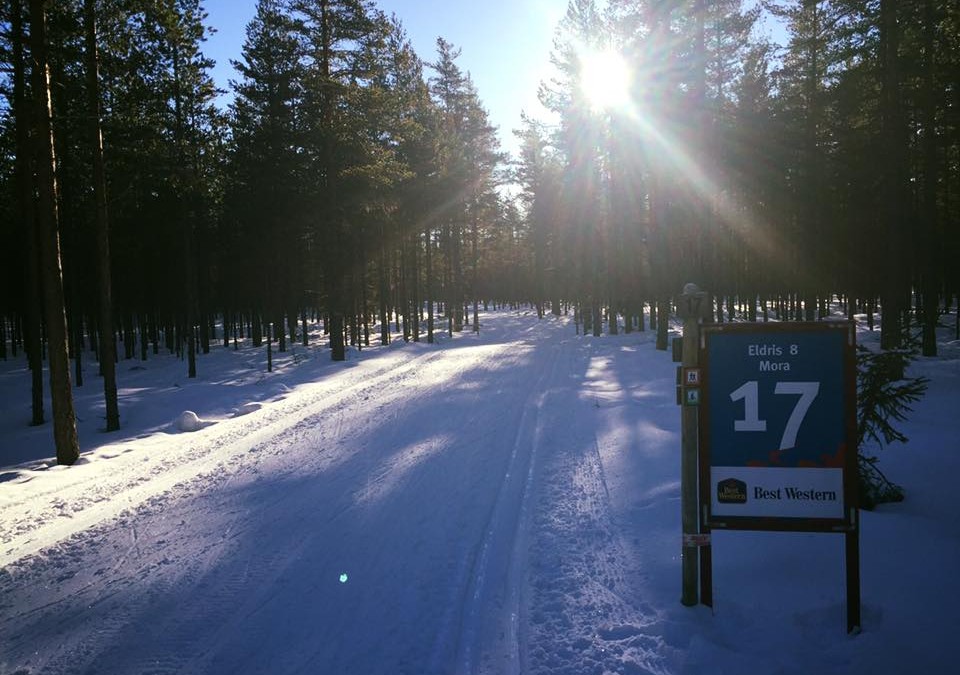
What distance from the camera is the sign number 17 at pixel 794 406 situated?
377 cm

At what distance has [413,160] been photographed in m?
30.5

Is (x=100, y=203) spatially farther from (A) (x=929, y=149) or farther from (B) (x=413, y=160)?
(A) (x=929, y=149)

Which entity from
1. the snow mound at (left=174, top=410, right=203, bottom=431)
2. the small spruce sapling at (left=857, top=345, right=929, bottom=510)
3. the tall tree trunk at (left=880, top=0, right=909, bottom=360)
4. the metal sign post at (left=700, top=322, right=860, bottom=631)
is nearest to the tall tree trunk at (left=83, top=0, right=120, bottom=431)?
the snow mound at (left=174, top=410, right=203, bottom=431)

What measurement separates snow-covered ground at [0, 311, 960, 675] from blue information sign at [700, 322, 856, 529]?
0.87 metres

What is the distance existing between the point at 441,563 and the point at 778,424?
314 cm

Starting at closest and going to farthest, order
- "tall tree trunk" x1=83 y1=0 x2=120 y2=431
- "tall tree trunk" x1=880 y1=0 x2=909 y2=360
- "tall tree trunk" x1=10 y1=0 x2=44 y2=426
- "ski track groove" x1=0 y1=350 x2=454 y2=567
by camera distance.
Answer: "ski track groove" x1=0 y1=350 x2=454 y2=567 < "tall tree trunk" x1=83 y1=0 x2=120 y2=431 < "tall tree trunk" x1=10 y1=0 x2=44 y2=426 < "tall tree trunk" x1=880 y1=0 x2=909 y2=360

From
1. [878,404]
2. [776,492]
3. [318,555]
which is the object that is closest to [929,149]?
[878,404]

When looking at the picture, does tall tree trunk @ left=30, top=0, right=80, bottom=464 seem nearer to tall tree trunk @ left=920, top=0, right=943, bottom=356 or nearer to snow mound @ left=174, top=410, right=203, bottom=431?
snow mound @ left=174, top=410, right=203, bottom=431

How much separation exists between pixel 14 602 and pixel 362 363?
669 inches

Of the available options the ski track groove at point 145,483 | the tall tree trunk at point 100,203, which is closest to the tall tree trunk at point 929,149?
the ski track groove at point 145,483

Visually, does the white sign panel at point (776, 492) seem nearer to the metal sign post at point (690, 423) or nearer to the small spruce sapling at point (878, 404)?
the metal sign post at point (690, 423)

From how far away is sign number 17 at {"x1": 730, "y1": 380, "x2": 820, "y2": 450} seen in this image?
3768mm

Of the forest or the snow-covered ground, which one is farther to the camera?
the forest

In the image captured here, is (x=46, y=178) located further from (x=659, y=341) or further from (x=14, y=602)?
(x=659, y=341)
